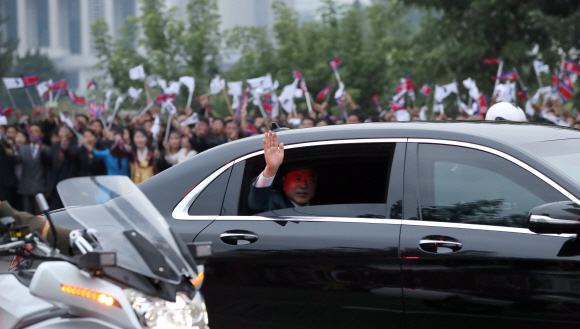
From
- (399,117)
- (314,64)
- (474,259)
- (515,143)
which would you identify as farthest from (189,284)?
(314,64)

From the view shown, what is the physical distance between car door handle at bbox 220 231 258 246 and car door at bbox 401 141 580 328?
82cm

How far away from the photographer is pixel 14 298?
10.4ft

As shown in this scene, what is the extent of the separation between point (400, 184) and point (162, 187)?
137cm

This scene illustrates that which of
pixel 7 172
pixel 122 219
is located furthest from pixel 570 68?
pixel 122 219

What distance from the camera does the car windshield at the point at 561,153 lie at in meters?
3.98

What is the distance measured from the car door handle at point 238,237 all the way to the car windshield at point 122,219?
1.22 meters

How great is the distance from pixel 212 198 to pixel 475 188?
4.70 feet

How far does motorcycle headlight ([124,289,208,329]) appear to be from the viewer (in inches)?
115

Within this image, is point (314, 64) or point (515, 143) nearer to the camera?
point (515, 143)

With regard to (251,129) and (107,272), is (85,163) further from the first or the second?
(107,272)

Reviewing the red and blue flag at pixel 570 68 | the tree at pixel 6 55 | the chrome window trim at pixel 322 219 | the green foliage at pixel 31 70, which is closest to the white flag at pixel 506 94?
the red and blue flag at pixel 570 68

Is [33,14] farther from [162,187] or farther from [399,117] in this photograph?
[162,187]

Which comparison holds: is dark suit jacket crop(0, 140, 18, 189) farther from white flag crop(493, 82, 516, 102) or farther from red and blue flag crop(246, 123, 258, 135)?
white flag crop(493, 82, 516, 102)

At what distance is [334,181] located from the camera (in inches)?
205
